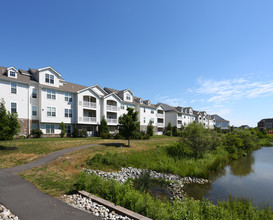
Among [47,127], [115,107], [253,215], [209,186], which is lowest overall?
[209,186]

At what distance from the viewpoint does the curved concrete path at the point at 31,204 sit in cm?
457

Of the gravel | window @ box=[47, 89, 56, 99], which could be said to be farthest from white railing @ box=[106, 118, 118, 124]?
the gravel

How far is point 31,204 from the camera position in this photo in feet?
17.3

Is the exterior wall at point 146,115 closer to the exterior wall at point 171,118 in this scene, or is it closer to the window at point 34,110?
the exterior wall at point 171,118

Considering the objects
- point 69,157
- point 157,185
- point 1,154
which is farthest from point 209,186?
point 1,154

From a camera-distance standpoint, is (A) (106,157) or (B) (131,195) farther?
(A) (106,157)

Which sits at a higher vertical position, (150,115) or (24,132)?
(150,115)

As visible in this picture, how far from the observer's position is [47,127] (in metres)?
25.0

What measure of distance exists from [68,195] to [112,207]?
2.23 meters

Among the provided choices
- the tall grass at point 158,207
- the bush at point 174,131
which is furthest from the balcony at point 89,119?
the bush at point 174,131

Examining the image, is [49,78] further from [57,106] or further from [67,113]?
[67,113]

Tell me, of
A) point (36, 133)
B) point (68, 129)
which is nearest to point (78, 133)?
point (68, 129)

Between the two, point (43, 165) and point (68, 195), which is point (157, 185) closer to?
point (68, 195)

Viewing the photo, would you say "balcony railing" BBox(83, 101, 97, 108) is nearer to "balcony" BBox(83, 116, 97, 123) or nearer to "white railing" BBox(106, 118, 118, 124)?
"balcony" BBox(83, 116, 97, 123)
